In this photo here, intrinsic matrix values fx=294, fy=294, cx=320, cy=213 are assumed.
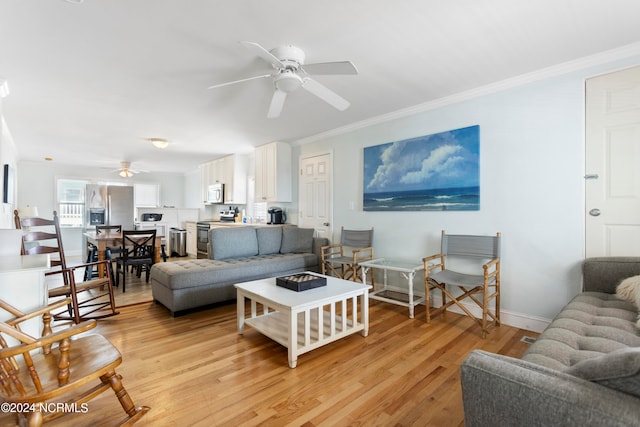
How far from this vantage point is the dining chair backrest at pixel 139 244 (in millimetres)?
4205

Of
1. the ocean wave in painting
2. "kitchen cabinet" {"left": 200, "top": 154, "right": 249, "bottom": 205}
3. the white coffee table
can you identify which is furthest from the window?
the ocean wave in painting

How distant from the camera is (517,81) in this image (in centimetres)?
278

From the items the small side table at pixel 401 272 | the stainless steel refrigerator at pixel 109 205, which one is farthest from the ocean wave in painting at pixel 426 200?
the stainless steel refrigerator at pixel 109 205

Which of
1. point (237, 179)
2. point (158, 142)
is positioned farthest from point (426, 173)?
point (158, 142)

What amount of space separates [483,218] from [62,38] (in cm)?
387

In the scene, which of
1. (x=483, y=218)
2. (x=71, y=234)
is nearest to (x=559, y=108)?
(x=483, y=218)

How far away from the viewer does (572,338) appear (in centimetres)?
148

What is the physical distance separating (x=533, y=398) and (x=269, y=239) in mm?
3844

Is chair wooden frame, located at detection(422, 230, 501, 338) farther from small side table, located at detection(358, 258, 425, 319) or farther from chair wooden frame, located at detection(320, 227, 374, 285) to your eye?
chair wooden frame, located at detection(320, 227, 374, 285)

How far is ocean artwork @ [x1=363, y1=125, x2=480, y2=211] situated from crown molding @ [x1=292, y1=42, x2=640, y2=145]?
334mm

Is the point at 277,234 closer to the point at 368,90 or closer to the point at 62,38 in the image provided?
the point at 368,90

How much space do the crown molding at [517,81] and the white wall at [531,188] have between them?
4 cm

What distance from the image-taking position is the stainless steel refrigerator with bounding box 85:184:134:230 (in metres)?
7.75

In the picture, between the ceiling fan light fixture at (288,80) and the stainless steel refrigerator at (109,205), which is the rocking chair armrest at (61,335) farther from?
the stainless steel refrigerator at (109,205)
